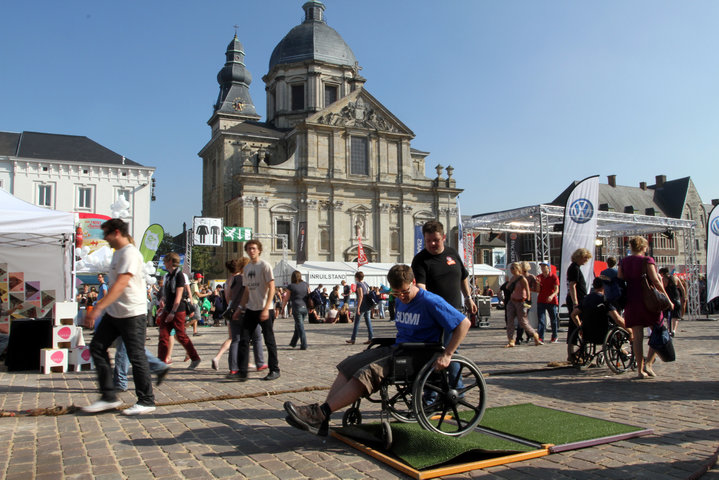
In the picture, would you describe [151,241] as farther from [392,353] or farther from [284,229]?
[284,229]

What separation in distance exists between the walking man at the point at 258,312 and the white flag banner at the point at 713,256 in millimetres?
15475

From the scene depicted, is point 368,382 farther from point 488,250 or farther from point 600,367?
point 488,250

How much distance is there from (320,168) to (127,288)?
43.2 m

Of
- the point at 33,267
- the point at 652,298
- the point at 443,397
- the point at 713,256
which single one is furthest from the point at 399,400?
the point at 713,256

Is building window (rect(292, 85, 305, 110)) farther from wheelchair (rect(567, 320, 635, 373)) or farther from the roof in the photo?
wheelchair (rect(567, 320, 635, 373))

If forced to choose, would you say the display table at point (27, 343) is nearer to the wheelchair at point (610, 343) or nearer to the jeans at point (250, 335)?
the jeans at point (250, 335)

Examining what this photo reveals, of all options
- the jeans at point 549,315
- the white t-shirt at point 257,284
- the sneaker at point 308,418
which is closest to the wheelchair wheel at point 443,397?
the sneaker at point 308,418

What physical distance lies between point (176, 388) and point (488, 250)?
63820 mm

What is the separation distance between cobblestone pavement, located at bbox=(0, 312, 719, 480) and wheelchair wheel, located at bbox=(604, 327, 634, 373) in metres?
0.20

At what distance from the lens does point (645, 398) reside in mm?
5867

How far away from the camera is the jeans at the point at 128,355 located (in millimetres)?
5281

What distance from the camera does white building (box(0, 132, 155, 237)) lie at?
39.3 meters

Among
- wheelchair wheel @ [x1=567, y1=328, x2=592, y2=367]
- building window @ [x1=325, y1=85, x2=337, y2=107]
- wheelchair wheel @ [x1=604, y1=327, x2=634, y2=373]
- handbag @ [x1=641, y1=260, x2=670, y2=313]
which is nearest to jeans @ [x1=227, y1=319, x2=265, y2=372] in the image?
wheelchair wheel @ [x1=567, y1=328, x2=592, y2=367]

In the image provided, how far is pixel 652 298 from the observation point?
6.79m
